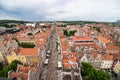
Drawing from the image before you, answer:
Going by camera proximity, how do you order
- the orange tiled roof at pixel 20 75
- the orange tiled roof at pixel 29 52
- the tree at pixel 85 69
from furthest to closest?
1. the orange tiled roof at pixel 29 52
2. the tree at pixel 85 69
3. the orange tiled roof at pixel 20 75

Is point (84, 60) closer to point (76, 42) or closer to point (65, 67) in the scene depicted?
point (65, 67)

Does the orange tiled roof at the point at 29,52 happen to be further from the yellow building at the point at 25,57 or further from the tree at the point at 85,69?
the tree at the point at 85,69

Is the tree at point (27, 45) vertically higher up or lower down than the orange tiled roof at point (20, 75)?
lower down

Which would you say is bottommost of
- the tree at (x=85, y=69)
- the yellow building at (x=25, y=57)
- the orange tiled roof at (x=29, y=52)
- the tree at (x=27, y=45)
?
the tree at (x=85, y=69)

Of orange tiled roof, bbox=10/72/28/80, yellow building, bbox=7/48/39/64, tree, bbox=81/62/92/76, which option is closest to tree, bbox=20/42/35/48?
yellow building, bbox=7/48/39/64

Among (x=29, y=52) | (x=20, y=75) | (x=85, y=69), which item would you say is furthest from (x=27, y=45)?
(x=20, y=75)

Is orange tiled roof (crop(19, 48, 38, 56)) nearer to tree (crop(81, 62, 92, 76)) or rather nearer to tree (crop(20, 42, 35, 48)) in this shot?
tree (crop(81, 62, 92, 76))

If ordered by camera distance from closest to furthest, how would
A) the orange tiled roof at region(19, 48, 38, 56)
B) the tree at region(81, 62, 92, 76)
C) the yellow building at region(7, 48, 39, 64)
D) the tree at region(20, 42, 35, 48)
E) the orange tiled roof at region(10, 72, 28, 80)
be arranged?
the orange tiled roof at region(10, 72, 28, 80) → the tree at region(81, 62, 92, 76) → the yellow building at region(7, 48, 39, 64) → the orange tiled roof at region(19, 48, 38, 56) → the tree at region(20, 42, 35, 48)

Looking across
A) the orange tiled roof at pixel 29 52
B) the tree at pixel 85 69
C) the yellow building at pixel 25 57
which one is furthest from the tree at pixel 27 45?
the tree at pixel 85 69

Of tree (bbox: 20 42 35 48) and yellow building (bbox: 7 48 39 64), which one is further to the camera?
tree (bbox: 20 42 35 48)

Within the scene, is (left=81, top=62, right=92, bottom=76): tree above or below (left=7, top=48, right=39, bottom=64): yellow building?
below

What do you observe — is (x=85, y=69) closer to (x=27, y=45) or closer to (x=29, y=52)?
(x=29, y=52)

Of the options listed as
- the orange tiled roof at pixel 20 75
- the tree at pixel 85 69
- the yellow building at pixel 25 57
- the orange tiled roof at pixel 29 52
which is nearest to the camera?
the orange tiled roof at pixel 20 75
